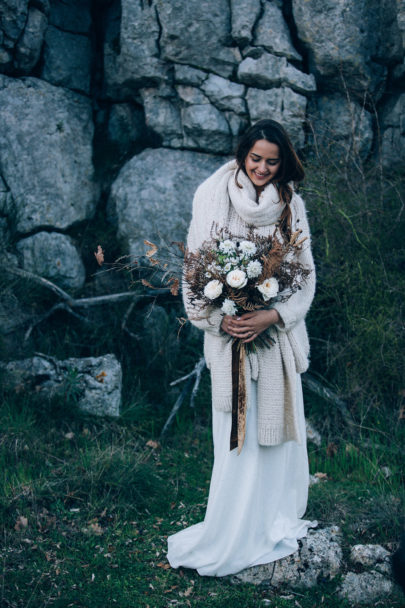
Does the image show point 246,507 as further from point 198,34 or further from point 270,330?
point 198,34

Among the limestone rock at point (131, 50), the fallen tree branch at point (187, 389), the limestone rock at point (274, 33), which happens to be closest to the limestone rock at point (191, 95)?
the limestone rock at point (131, 50)

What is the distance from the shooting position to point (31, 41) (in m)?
5.99

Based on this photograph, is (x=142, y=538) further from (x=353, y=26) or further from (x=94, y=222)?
(x=353, y=26)

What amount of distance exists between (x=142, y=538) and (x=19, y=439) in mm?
1378

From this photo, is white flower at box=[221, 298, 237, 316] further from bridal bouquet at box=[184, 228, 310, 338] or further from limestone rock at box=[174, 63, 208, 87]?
limestone rock at box=[174, 63, 208, 87]

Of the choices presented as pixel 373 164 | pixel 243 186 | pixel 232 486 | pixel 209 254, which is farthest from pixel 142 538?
pixel 373 164

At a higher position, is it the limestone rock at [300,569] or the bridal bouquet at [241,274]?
the bridal bouquet at [241,274]

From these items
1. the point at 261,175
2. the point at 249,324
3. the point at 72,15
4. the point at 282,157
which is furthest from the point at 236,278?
the point at 72,15

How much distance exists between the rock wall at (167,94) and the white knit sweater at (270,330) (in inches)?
104

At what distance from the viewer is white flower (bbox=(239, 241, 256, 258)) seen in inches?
114

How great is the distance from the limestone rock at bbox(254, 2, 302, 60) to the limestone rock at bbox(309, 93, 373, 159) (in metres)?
0.58

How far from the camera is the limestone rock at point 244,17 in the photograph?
5977 mm

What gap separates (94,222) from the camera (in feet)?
21.1

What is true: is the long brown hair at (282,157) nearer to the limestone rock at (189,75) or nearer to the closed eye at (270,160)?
the closed eye at (270,160)
